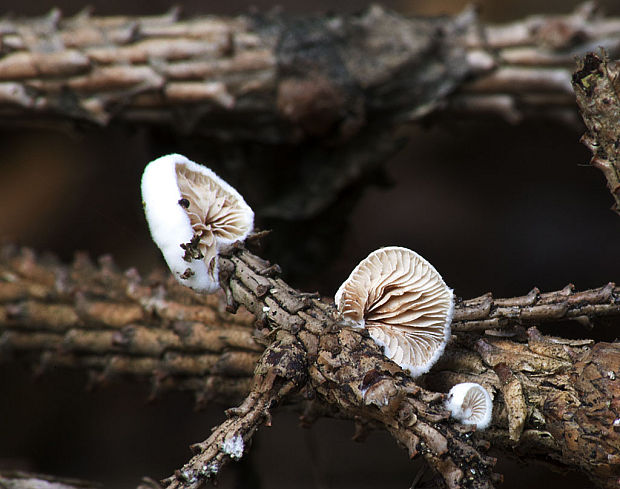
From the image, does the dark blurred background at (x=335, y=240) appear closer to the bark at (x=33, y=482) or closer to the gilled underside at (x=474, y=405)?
the bark at (x=33, y=482)

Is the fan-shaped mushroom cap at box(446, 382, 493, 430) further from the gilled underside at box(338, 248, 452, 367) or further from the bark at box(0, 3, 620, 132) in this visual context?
the bark at box(0, 3, 620, 132)

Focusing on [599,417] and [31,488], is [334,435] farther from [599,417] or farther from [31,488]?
[599,417]

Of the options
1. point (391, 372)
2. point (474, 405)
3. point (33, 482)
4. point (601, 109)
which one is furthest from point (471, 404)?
point (33, 482)

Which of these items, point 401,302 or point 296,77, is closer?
point 401,302

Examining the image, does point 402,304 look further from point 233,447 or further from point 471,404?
point 233,447

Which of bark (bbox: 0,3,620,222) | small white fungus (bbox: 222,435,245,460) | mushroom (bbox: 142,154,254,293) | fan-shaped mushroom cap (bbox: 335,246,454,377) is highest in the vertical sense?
bark (bbox: 0,3,620,222)

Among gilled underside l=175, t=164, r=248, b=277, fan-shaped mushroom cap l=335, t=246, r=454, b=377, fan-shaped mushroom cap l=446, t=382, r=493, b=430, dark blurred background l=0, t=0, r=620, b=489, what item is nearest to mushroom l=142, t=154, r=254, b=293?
gilled underside l=175, t=164, r=248, b=277
